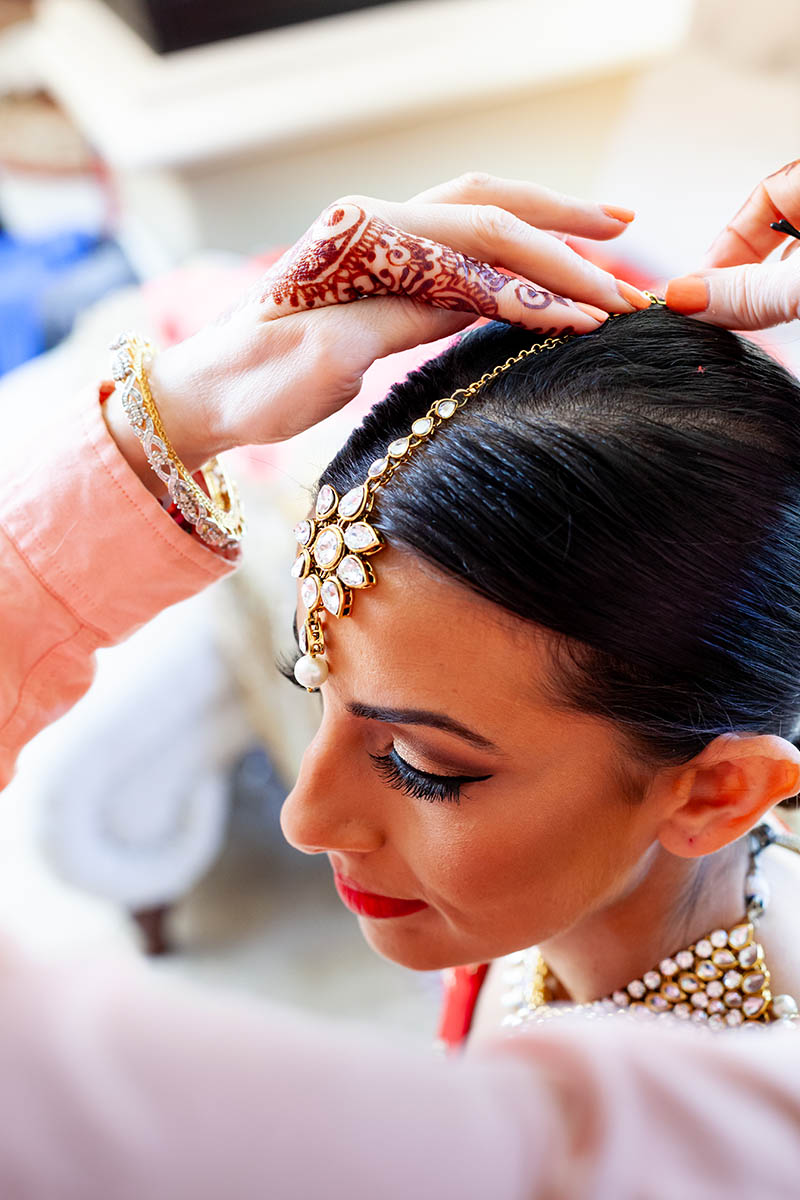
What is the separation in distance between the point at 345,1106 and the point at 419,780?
497mm

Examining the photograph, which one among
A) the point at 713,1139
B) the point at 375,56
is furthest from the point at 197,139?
the point at 713,1139

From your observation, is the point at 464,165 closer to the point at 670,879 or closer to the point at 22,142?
the point at 22,142

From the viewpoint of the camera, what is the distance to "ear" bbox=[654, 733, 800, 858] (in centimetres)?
70

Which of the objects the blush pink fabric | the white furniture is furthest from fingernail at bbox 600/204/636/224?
the white furniture

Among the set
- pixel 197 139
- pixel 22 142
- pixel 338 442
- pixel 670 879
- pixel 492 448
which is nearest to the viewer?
pixel 492 448

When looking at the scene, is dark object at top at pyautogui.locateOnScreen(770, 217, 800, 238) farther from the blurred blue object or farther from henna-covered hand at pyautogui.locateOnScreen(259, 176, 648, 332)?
the blurred blue object

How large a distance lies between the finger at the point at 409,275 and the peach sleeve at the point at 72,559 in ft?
0.74

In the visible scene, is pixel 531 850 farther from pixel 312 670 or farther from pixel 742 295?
pixel 742 295

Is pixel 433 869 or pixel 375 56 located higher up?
pixel 375 56

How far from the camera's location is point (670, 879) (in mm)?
833

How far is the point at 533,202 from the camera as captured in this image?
2.39 ft

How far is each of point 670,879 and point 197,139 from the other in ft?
6.67

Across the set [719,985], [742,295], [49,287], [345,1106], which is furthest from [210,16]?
[345,1106]

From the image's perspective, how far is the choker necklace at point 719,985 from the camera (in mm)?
809
